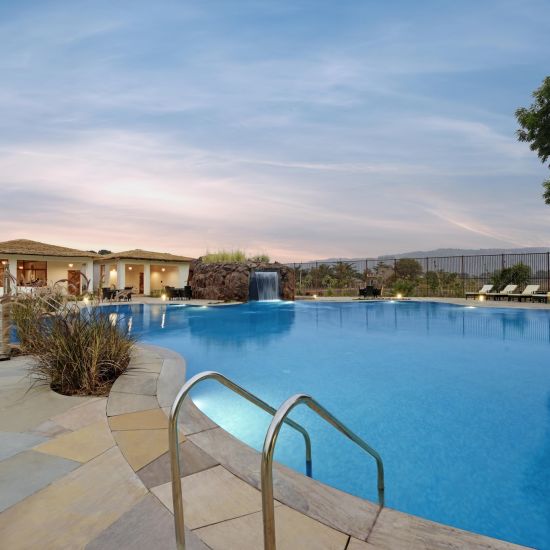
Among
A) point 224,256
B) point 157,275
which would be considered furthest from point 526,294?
point 157,275

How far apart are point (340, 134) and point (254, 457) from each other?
57.9 ft

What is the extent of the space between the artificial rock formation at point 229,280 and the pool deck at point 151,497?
58.9ft

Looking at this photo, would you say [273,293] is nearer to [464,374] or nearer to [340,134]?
[340,134]

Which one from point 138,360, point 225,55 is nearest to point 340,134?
point 225,55

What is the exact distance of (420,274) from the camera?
25.6 m

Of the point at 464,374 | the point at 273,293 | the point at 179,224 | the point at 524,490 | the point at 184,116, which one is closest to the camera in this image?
the point at 524,490

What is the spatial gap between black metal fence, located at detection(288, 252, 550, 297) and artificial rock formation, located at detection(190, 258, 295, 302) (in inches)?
162

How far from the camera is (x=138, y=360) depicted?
6.06 m

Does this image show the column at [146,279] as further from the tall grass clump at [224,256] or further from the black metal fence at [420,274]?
the black metal fence at [420,274]

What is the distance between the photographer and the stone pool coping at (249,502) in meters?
1.91

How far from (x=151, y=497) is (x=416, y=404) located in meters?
4.27

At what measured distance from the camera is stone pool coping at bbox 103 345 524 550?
191 centimetres

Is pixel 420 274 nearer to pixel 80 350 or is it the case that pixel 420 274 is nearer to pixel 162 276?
pixel 162 276

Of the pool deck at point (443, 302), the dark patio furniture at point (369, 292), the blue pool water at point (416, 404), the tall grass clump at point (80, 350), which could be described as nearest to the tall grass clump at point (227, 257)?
the pool deck at point (443, 302)
